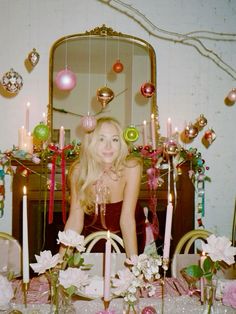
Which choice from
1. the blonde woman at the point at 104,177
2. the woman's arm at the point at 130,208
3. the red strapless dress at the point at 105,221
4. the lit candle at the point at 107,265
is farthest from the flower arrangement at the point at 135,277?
the red strapless dress at the point at 105,221

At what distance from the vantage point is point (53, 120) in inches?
135

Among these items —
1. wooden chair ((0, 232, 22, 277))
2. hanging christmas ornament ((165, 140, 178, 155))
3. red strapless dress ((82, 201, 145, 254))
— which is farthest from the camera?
hanging christmas ornament ((165, 140, 178, 155))

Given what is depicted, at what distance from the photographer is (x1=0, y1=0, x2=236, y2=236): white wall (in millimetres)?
3475

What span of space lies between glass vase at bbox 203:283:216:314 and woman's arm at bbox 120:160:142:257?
3.80 feet

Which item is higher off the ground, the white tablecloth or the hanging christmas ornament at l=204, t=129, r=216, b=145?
the hanging christmas ornament at l=204, t=129, r=216, b=145

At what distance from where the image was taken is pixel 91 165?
2674 mm

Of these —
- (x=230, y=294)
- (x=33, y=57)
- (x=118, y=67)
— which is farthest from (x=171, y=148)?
(x=230, y=294)

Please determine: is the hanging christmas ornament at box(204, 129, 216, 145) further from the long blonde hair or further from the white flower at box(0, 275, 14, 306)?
the white flower at box(0, 275, 14, 306)

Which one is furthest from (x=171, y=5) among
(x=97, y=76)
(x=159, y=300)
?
(x=159, y=300)

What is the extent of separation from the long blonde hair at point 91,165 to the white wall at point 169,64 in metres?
0.99

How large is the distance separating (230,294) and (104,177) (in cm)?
157

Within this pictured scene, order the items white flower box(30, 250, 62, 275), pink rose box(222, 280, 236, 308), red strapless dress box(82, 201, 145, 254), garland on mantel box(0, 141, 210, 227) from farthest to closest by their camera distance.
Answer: garland on mantel box(0, 141, 210, 227)
red strapless dress box(82, 201, 145, 254)
pink rose box(222, 280, 236, 308)
white flower box(30, 250, 62, 275)

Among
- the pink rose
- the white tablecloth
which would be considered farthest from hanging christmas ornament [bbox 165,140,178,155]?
the pink rose

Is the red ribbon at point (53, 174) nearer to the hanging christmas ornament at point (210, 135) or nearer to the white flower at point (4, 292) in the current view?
the hanging christmas ornament at point (210, 135)
